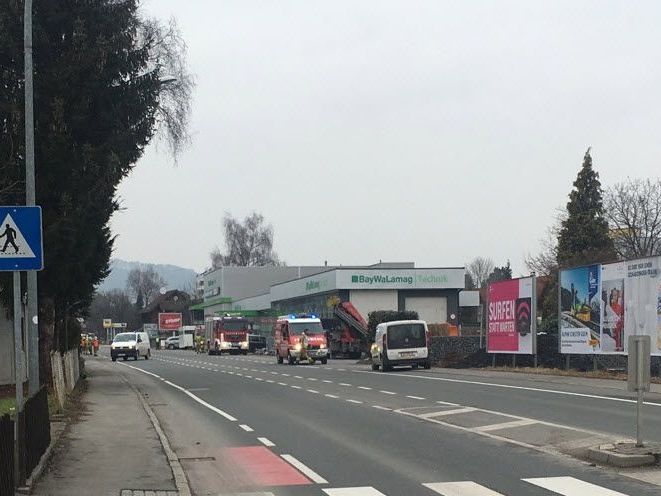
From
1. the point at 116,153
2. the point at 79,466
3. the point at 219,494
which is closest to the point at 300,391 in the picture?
the point at 116,153

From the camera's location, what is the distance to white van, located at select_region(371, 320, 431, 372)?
40.1 m

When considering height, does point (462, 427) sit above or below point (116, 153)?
below

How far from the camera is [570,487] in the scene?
9.95 meters

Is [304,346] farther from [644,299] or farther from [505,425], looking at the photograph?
[505,425]

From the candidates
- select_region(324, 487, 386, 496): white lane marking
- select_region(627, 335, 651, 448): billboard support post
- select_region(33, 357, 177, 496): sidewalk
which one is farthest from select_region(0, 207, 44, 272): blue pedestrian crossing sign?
select_region(627, 335, 651, 448): billboard support post

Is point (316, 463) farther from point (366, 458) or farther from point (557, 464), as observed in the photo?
point (557, 464)

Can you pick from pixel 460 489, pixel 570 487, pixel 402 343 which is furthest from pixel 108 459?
pixel 402 343

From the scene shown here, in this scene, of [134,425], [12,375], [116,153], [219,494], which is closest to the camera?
[219,494]

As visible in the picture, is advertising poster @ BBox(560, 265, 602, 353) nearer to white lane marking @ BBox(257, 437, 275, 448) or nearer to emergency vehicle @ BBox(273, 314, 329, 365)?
white lane marking @ BBox(257, 437, 275, 448)

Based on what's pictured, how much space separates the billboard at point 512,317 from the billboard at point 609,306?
250 cm

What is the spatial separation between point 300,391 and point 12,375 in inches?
375

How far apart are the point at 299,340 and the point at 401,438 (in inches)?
1462

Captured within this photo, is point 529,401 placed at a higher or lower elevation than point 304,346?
higher

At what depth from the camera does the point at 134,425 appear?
17.6 meters
